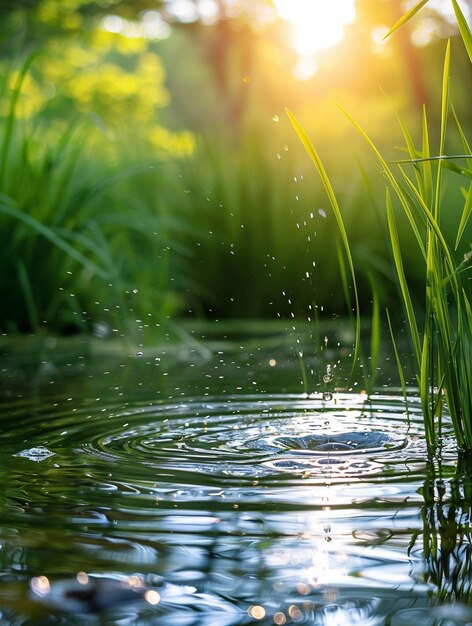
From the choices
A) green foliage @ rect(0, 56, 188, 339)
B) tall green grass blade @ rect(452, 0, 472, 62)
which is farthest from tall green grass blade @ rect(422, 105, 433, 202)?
green foliage @ rect(0, 56, 188, 339)

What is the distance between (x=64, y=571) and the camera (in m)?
1.17

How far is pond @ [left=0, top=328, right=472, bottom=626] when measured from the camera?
1062mm

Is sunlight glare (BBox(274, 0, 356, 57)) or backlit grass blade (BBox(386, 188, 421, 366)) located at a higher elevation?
sunlight glare (BBox(274, 0, 356, 57))

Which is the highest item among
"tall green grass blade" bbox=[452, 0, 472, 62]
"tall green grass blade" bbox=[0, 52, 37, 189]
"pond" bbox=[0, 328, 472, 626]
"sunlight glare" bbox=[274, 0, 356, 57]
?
"sunlight glare" bbox=[274, 0, 356, 57]

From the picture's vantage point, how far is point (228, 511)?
1.46 metres

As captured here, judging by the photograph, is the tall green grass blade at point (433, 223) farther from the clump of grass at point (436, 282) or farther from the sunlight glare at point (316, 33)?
the sunlight glare at point (316, 33)

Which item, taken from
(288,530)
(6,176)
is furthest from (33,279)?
(288,530)

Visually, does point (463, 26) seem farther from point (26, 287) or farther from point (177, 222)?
point (177, 222)

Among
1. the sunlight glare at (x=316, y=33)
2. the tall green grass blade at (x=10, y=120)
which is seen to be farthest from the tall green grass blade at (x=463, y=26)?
the sunlight glare at (x=316, y=33)

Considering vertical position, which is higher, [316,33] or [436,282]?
[316,33]

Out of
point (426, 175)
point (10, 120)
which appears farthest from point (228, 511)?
point (10, 120)

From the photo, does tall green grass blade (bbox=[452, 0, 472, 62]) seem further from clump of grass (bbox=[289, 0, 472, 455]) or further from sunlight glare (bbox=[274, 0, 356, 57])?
sunlight glare (bbox=[274, 0, 356, 57])

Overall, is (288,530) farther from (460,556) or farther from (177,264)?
(177,264)

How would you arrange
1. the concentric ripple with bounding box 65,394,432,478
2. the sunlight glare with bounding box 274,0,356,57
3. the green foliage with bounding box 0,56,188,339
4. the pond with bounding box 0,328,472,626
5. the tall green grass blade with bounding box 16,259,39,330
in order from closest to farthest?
the pond with bounding box 0,328,472,626 → the concentric ripple with bounding box 65,394,432,478 → the tall green grass blade with bounding box 16,259,39,330 → the green foliage with bounding box 0,56,188,339 → the sunlight glare with bounding box 274,0,356,57
